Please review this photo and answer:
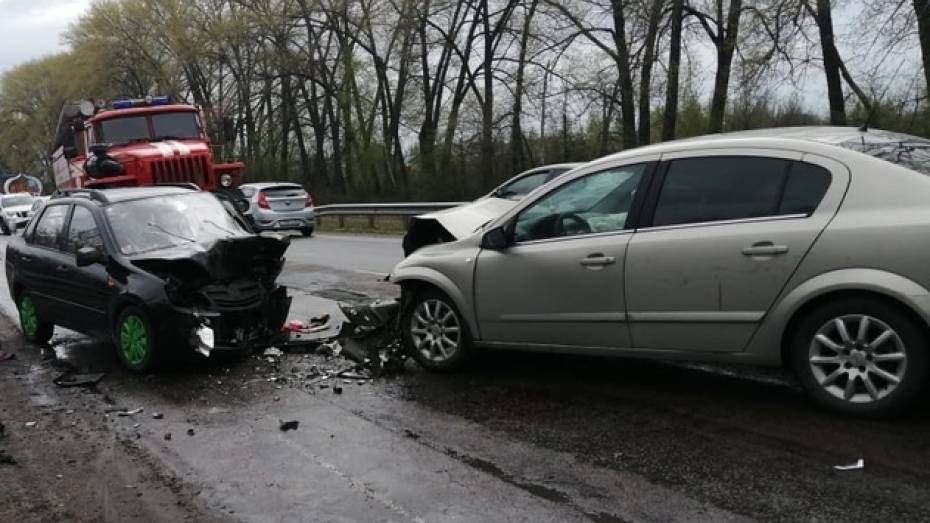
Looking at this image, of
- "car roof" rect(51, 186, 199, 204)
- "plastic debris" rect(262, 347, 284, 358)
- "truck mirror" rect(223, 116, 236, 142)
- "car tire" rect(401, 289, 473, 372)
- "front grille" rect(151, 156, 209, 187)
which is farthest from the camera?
"truck mirror" rect(223, 116, 236, 142)

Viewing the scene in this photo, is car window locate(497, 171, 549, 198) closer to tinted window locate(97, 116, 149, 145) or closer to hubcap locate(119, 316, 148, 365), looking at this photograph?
hubcap locate(119, 316, 148, 365)

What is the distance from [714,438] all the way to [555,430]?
90 centimetres

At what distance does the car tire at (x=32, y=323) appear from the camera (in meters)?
8.16

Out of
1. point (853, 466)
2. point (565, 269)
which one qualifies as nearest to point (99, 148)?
point (565, 269)

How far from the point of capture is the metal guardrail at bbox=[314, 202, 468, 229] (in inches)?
827

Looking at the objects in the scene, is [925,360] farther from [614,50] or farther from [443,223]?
[614,50]

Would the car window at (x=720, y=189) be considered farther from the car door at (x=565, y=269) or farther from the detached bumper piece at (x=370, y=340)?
the detached bumper piece at (x=370, y=340)

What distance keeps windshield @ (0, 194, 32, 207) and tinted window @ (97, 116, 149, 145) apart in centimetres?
1990

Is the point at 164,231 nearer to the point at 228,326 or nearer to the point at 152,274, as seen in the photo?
the point at 152,274

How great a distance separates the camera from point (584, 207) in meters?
5.48

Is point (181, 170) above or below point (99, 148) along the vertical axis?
below

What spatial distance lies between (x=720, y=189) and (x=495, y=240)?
1616 mm

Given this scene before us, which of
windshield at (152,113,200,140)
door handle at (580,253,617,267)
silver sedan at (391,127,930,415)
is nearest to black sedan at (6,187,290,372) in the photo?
silver sedan at (391,127,930,415)

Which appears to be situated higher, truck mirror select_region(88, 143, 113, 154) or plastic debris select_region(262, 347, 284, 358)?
truck mirror select_region(88, 143, 113, 154)
